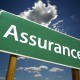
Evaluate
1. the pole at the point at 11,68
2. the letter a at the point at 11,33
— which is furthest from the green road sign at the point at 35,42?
the pole at the point at 11,68

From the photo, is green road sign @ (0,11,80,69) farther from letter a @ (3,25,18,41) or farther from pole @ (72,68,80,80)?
pole @ (72,68,80,80)

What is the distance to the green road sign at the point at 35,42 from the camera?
9.59ft

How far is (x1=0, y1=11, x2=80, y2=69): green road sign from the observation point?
292 cm

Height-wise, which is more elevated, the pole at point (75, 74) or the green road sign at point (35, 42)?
the green road sign at point (35, 42)

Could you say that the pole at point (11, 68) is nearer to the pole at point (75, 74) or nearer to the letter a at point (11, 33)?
the letter a at point (11, 33)

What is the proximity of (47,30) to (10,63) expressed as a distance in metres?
1.31

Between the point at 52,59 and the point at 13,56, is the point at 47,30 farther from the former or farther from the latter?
the point at 13,56

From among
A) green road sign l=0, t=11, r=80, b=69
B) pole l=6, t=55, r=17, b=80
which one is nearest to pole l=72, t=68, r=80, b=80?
green road sign l=0, t=11, r=80, b=69

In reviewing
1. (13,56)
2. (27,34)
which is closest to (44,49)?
(27,34)

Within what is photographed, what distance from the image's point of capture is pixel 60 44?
3.76m

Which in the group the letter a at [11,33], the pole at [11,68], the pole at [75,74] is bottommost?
the pole at [11,68]

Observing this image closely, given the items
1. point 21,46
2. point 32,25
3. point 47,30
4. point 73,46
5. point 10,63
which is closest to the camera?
point 10,63

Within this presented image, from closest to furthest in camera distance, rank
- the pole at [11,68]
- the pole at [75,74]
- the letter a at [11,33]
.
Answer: the pole at [11,68] → the letter a at [11,33] → the pole at [75,74]

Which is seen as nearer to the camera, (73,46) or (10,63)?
(10,63)
